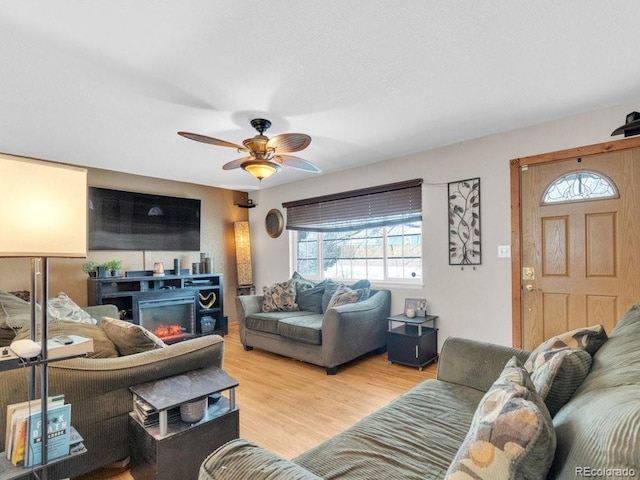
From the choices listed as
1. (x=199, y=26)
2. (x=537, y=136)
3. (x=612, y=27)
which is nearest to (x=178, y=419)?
(x=199, y=26)

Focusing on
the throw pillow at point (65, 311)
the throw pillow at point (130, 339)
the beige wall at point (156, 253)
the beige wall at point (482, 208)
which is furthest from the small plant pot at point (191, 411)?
the beige wall at point (156, 253)

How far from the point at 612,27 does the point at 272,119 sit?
2.23 meters

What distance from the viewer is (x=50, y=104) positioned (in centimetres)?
254

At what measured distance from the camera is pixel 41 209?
1.28 metres

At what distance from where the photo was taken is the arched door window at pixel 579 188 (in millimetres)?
2797

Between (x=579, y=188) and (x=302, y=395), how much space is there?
2982mm

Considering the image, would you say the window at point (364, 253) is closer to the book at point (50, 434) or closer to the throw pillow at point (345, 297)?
the throw pillow at point (345, 297)

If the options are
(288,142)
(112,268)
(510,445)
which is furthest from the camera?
(112,268)

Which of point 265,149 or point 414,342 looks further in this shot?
point 414,342

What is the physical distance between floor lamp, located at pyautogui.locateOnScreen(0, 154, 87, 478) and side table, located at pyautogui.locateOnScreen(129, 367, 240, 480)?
1.46 ft

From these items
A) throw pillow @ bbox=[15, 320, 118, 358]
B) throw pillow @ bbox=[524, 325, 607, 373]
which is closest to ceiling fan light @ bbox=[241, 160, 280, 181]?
throw pillow @ bbox=[15, 320, 118, 358]

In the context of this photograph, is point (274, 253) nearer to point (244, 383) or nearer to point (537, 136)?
point (244, 383)

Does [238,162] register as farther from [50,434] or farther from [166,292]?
[166,292]

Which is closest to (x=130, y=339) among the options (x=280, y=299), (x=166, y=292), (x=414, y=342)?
(x=280, y=299)
